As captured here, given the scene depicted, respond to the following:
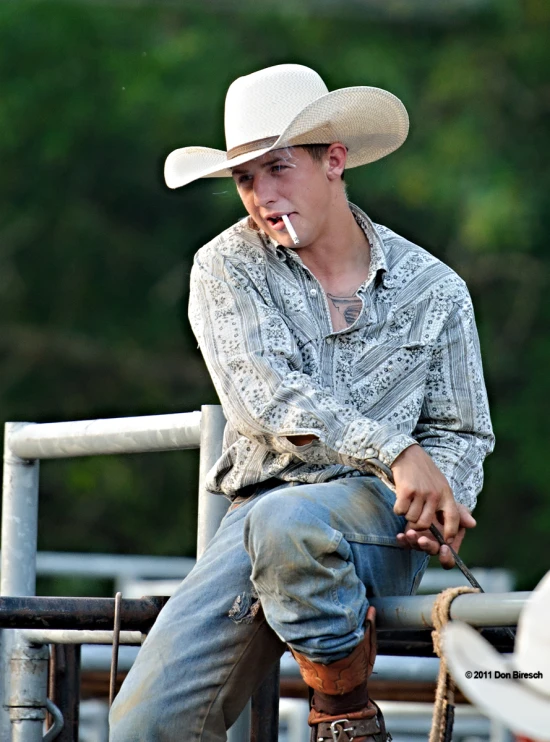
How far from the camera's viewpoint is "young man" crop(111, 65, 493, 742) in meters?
2.23

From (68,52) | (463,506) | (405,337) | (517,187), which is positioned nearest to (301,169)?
(405,337)

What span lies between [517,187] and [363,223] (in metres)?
8.58

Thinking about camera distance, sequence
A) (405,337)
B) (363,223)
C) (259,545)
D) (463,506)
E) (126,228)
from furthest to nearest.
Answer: (126,228) < (363,223) < (405,337) < (463,506) < (259,545)

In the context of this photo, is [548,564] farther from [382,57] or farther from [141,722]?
[141,722]

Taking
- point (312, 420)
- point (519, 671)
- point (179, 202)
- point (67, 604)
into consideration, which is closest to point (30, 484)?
point (67, 604)

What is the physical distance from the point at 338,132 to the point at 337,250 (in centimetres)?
23

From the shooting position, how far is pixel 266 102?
276 cm

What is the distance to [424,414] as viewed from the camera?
2756 millimetres

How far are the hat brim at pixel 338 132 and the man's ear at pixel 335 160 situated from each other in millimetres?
15

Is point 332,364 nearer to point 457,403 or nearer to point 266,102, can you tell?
point 457,403

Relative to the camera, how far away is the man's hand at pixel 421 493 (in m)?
2.34

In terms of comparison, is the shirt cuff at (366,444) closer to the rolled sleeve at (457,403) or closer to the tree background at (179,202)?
the rolled sleeve at (457,403)

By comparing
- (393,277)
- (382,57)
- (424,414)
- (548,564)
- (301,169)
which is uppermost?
(382,57)

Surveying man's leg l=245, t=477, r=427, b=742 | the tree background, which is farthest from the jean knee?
the tree background
